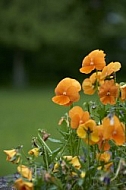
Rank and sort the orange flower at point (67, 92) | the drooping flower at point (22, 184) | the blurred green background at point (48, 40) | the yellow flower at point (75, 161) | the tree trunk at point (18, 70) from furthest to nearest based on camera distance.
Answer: the tree trunk at point (18, 70) → the blurred green background at point (48, 40) → the orange flower at point (67, 92) → the yellow flower at point (75, 161) → the drooping flower at point (22, 184)

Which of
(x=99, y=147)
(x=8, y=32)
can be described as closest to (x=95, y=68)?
(x=99, y=147)

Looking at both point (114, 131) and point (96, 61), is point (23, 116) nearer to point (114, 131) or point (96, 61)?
point (96, 61)

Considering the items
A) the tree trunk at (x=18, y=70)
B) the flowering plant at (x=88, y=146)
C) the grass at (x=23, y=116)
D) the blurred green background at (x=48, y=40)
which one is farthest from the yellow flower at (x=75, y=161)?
the tree trunk at (x=18, y=70)

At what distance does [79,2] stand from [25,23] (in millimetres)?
2105

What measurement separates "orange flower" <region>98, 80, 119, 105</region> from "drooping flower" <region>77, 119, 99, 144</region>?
117 millimetres

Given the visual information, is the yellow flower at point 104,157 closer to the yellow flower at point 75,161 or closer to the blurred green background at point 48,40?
the yellow flower at point 75,161

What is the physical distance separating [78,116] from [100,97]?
10cm

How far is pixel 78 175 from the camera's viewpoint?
56.3 inches

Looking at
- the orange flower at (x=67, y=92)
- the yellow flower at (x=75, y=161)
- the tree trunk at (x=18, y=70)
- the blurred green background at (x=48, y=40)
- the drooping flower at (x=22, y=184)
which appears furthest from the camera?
the tree trunk at (x=18, y=70)

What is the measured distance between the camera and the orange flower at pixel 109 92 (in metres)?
1.55

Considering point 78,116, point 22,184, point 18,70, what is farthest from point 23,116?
point 22,184

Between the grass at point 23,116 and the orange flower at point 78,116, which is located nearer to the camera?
the orange flower at point 78,116

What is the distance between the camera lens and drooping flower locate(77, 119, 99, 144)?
56.9 inches

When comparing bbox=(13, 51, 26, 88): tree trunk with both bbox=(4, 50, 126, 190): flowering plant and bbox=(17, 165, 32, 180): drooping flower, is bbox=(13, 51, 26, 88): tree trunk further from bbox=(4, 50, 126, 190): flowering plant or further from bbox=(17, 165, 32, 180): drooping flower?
bbox=(17, 165, 32, 180): drooping flower
